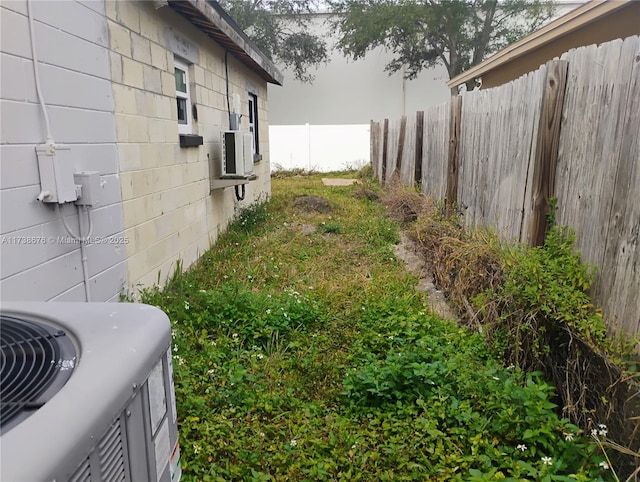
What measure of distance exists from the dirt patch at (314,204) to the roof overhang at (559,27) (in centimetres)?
502

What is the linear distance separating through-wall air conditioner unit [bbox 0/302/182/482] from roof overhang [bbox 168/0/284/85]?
13.2 feet

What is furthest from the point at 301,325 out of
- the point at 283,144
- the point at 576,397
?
the point at 283,144

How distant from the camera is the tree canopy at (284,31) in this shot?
24.3m

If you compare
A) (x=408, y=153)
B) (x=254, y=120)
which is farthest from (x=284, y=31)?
(x=408, y=153)

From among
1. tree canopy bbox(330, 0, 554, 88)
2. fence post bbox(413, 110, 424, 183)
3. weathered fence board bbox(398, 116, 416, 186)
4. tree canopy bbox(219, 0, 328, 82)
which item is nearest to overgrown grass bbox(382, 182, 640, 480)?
fence post bbox(413, 110, 424, 183)

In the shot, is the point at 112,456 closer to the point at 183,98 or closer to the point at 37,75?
the point at 37,75

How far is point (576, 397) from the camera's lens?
2.60 meters

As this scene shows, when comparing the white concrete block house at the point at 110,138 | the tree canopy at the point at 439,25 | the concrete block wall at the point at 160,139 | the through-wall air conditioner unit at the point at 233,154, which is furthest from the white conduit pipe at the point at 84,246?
the tree canopy at the point at 439,25

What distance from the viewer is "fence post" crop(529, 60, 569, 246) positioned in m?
3.11

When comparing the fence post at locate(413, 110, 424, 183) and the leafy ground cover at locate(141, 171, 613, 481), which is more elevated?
the fence post at locate(413, 110, 424, 183)

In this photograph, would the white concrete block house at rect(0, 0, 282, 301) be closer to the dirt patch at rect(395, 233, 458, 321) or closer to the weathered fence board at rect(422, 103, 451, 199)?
the dirt patch at rect(395, 233, 458, 321)

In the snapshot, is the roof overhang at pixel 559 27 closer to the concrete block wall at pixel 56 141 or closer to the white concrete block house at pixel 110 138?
the white concrete block house at pixel 110 138

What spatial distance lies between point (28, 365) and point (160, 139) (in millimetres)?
3788

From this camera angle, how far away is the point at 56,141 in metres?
2.93
